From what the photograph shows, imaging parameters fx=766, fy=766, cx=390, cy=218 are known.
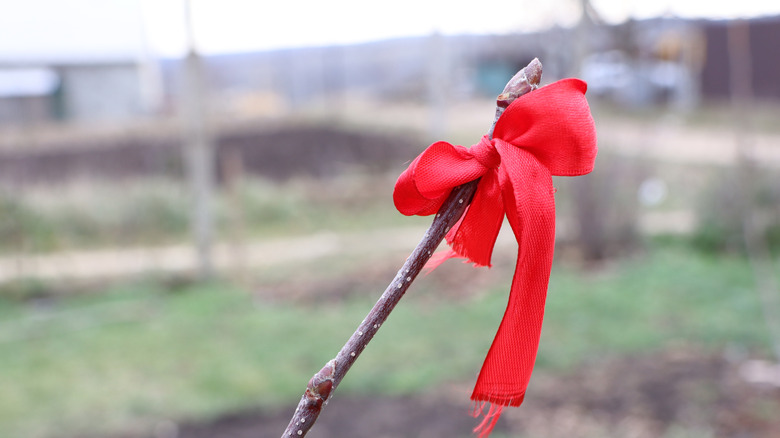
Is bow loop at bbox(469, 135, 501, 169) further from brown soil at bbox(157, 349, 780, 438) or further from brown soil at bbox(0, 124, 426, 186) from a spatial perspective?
brown soil at bbox(0, 124, 426, 186)

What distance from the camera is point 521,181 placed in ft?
1.90

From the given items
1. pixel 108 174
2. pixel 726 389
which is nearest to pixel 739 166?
pixel 726 389

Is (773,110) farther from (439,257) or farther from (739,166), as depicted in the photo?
(439,257)

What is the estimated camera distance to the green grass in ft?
14.3

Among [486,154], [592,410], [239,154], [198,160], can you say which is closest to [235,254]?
[198,160]

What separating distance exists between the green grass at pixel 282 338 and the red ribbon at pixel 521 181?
378 centimetres

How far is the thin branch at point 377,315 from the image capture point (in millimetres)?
535

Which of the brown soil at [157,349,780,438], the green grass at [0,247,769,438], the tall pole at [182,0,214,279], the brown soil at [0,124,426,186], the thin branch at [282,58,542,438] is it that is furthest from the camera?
the brown soil at [0,124,426,186]

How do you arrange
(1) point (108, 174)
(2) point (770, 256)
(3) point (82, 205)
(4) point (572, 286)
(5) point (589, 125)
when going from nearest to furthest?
(5) point (589, 125)
(4) point (572, 286)
(2) point (770, 256)
(3) point (82, 205)
(1) point (108, 174)

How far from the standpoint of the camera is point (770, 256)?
21.0ft

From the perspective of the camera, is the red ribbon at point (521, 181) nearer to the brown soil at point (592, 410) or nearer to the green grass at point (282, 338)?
the brown soil at point (592, 410)

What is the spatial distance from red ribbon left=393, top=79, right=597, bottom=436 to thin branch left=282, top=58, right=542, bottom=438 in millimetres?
24

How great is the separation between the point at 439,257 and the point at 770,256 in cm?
652

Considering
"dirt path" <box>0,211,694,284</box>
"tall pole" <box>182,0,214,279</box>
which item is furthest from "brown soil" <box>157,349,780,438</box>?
"tall pole" <box>182,0,214,279</box>
